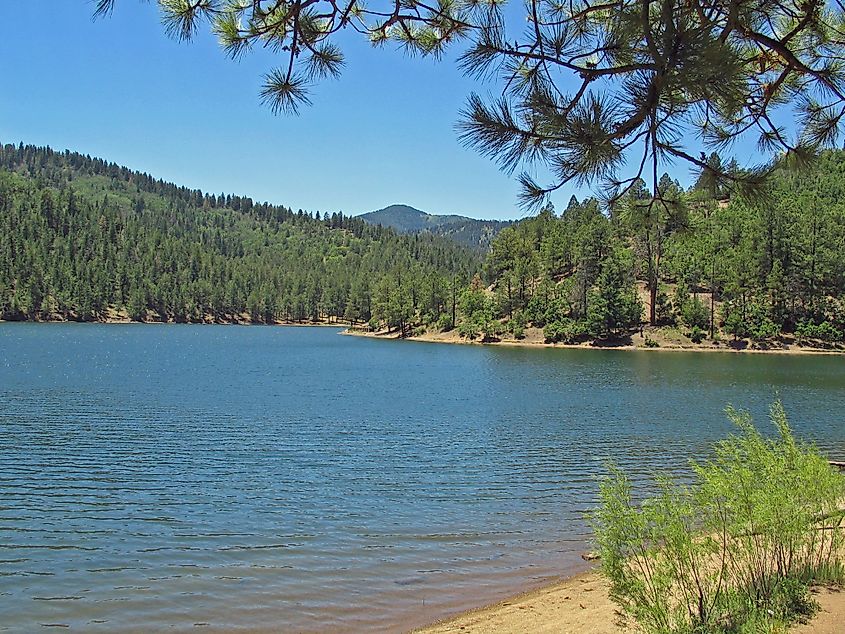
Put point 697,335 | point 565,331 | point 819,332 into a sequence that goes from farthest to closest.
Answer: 1. point 565,331
2. point 697,335
3. point 819,332

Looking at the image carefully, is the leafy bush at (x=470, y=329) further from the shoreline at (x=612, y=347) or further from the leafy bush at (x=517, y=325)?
the leafy bush at (x=517, y=325)

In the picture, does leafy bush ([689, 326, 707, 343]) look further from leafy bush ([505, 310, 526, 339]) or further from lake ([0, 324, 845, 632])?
lake ([0, 324, 845, 632])

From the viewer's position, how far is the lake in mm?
10172

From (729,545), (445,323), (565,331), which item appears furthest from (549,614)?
(445,323)

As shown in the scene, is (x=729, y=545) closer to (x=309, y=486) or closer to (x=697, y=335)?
(x=309, y=486)

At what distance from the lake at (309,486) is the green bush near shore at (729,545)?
164 inches

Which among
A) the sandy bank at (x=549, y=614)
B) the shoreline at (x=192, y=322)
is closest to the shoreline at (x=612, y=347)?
the shoreline at (x=192, y=322)

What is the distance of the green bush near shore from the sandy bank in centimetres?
169

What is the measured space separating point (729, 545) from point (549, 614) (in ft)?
10.6

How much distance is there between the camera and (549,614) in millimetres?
8867

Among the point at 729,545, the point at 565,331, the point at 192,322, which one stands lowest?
the point at 729,545

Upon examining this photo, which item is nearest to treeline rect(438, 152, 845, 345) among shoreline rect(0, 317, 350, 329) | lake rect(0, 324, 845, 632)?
lake rect(0, 324, 845, 632)

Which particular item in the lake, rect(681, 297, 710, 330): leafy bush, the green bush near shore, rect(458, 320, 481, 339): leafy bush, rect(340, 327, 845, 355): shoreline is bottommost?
the lake

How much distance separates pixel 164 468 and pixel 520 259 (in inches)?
3234
